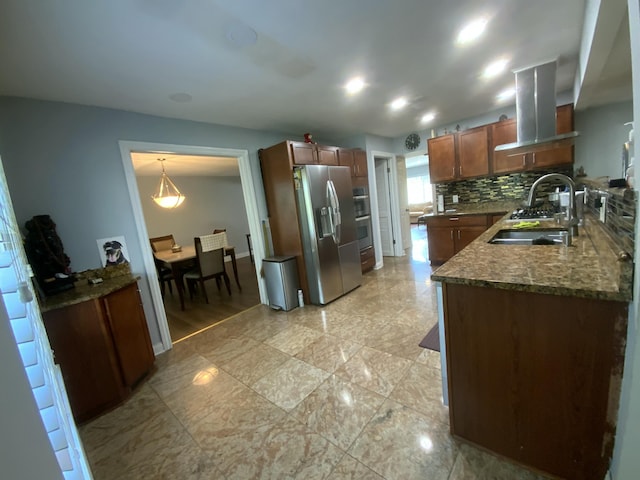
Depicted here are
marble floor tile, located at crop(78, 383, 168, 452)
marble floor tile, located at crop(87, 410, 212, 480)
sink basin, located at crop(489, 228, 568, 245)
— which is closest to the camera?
marble floor tile, located at crop(87, 410, 212, 480)

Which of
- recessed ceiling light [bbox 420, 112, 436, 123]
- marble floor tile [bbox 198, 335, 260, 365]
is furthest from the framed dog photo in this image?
recessed ceiling light [bbox 420, 112, 436, 123]

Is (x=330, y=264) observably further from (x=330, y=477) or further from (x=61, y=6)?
(x=61, y=6)

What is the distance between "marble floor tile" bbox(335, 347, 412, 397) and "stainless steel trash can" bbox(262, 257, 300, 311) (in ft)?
4.32

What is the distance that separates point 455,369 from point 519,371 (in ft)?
0.85

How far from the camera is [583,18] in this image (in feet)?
6.03

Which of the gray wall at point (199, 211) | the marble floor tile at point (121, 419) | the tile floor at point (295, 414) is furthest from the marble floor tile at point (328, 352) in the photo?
the gray wall at point (199, 211)

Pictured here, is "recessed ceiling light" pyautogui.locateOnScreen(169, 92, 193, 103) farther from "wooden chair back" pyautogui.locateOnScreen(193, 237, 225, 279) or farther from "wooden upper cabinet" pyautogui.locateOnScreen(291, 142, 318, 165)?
"wooden chair back" pyautogui.locateOnScreen(193, 237, 225, 279)

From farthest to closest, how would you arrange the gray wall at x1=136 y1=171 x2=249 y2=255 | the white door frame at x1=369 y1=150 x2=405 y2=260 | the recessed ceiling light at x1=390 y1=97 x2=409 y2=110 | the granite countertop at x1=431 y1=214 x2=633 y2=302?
the gray wall at x1=136 y1=171 x2=249 y2=255
the white door frame at x1=369 y1=150 x2=405 y2=260
the recessed ceiling light at x1=390 y1=97 x2=409 y2=110
the granite countertop at x1=431 y1=214 x2=633 y2=302

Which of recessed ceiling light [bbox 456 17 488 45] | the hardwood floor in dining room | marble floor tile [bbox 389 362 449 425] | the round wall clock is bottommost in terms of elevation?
marble floor tile [bbox 389 362 449 425]

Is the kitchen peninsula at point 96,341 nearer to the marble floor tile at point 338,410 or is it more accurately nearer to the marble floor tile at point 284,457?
the marble floor tile at point 284,457

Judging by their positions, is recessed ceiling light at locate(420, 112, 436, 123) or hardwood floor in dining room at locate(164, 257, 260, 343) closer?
hardwood floor in dining room at locate(164, 257, 260, 343)

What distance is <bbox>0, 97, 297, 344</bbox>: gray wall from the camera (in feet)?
6.40

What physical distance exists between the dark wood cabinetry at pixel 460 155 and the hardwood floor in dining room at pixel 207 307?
3.51 m

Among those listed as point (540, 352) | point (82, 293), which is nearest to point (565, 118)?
point (540, 352)
